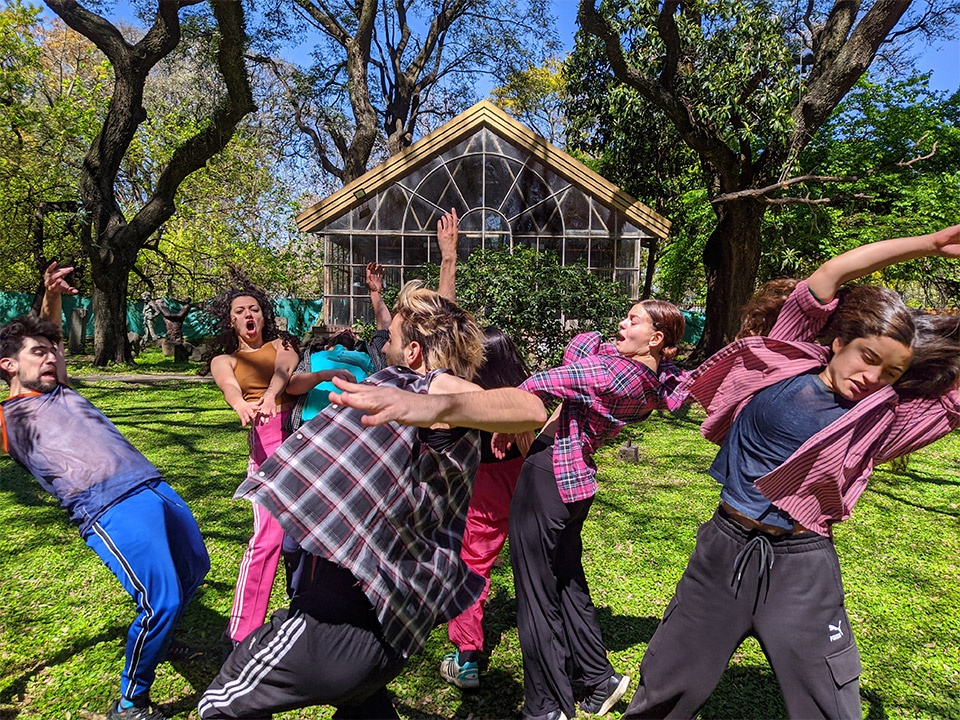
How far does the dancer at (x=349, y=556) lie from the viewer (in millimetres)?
1864

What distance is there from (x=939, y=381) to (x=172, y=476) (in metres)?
6.88

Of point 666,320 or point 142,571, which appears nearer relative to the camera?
point 142,571

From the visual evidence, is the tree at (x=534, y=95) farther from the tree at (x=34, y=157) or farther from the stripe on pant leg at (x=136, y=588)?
the stripe on pant leg at (x=136, y=588)

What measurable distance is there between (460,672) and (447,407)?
2.14 meters

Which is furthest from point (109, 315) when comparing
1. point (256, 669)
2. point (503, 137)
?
point (256, 669)

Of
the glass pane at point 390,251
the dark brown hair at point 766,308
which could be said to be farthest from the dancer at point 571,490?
the glass pane at point 390,251

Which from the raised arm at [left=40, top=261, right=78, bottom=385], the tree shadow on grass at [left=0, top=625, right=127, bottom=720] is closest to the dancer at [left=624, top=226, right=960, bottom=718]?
the tree shadow on grass at [left=0, top=625, right=127, bottom=720]

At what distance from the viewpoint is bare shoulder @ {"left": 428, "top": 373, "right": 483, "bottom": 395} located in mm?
1980

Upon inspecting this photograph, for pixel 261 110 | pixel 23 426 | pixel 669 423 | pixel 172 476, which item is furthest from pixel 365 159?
pixel 23 426

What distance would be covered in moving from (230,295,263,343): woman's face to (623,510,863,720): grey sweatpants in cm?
251

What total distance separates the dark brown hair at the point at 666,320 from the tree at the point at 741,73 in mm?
8739

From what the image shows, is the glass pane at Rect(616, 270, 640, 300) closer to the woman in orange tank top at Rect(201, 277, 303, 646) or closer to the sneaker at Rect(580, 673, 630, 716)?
the woman in orange tank top at Rect(201, 277, 303, 646)

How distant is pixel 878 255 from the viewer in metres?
2.12

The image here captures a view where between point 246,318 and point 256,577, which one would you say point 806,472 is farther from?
point 246,318
